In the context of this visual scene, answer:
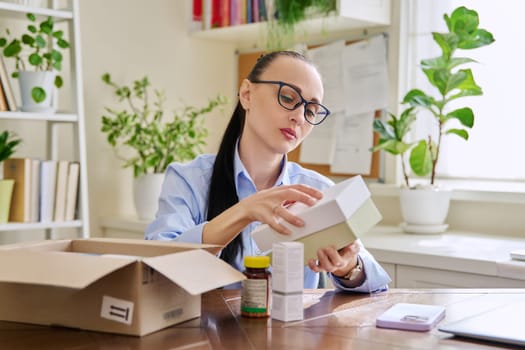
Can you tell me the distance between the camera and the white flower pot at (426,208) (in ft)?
8.91

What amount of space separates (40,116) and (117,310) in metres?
1.73

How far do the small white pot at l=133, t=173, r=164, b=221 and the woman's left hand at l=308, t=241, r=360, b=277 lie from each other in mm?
1727

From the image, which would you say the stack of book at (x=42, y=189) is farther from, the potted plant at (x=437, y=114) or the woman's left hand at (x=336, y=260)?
the woman's left hand at (x=336, y=260)

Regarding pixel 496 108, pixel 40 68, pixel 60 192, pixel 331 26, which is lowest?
pixel 60 192

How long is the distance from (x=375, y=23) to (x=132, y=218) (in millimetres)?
1359

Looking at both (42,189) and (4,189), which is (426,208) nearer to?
(42,189)

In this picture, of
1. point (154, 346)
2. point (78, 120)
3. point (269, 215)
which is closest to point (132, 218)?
point (78, 120)

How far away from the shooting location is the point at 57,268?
1165 mm

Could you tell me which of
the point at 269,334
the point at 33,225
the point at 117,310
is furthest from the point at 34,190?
the point at 269,334

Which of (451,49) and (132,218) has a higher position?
(451,49)

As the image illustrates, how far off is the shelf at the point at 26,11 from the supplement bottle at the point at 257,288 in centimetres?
182

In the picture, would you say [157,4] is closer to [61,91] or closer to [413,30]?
[61,91]

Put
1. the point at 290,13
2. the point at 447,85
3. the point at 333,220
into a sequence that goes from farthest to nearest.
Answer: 1. the point at 290,13
2. the point at 447,85
3. the point at 333,220

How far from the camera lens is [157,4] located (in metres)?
3.47
